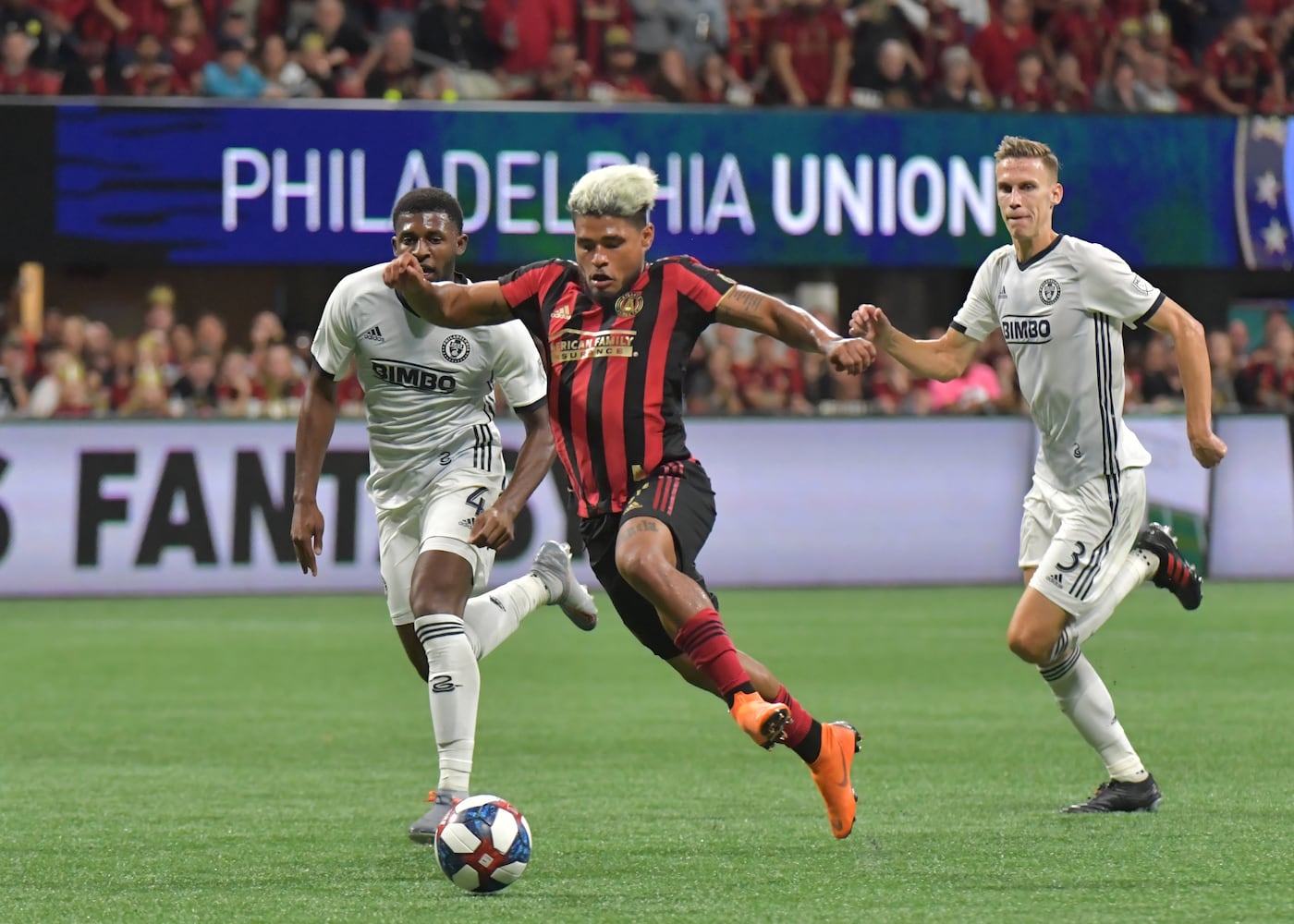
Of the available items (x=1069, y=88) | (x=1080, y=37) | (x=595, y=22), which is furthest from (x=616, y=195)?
(x=1080, y=37)

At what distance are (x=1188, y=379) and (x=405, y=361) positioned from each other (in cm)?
264

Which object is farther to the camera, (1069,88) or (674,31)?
(1069,88)

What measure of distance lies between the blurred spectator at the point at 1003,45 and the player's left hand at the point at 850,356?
15171 mm

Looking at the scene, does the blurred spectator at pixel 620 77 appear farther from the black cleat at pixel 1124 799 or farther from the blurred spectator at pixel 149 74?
the black cleat at pixel 1124 799

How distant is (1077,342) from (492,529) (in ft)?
7.03

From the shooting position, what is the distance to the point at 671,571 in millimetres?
5863

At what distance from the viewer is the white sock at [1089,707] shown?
278 inches

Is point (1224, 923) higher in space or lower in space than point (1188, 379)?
lower

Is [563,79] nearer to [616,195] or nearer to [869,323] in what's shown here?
[869,323]

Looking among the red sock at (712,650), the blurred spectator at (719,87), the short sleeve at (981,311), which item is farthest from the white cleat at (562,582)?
the blurred spectator at (719,87)

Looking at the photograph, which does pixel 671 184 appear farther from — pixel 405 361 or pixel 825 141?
pixel 405 361

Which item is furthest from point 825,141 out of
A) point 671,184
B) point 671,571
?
point 671,571

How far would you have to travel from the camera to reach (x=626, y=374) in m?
6.21

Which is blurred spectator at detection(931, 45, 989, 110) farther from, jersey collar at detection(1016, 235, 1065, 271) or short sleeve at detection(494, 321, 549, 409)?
short sleeve at detection(494, 321, 549, 409)
